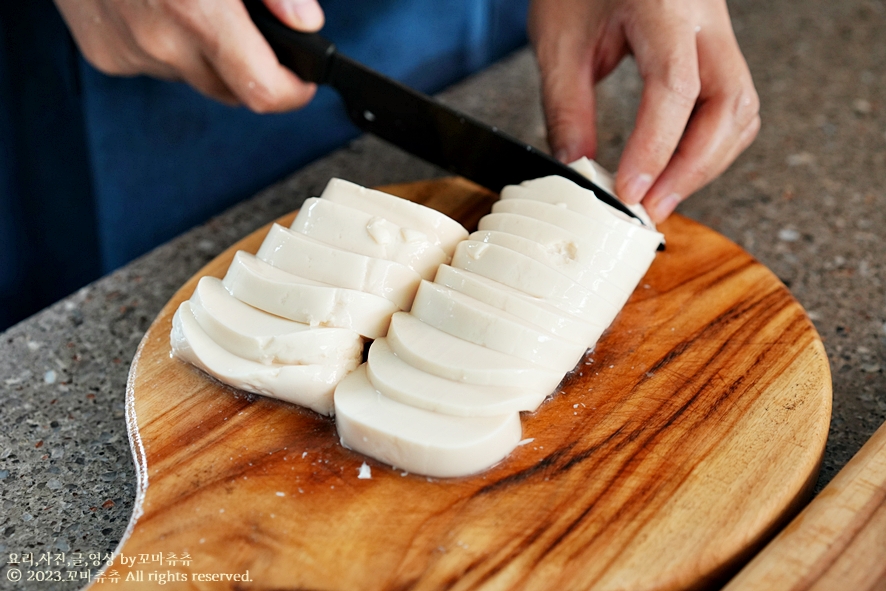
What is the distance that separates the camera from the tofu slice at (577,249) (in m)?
1.88

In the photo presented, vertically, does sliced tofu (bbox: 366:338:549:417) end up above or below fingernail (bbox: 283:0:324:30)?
below

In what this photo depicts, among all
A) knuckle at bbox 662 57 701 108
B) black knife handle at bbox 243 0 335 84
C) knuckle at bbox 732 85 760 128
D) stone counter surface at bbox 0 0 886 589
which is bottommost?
stone counter surface at bbox 0 0 886 589

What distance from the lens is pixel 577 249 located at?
188cm

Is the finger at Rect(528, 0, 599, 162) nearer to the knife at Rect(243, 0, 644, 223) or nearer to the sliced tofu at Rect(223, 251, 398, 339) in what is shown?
the knife at Rect(243, 0, 644, 223)

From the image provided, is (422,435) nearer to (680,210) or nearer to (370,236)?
(370,236)

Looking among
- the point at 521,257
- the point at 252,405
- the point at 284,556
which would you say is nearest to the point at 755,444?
the point at 521,257

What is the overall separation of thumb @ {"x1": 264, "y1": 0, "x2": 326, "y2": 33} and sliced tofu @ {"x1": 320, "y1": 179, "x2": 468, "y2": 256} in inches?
24.0

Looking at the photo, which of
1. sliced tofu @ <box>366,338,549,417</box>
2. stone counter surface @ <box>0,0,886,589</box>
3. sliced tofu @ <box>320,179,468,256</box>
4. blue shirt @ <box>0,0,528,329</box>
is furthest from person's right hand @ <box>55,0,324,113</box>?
sliced tofu @ <box>366,338,549,417</box>

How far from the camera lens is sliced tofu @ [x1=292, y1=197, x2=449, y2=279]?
1868 mm

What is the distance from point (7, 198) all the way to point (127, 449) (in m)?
1.70

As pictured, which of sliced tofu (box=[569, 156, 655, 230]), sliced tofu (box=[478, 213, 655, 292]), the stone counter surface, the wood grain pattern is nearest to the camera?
the wood grain pattern

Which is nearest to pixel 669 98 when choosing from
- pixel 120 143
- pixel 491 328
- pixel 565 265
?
pixel 565 265

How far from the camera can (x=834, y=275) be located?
2428 millimetres

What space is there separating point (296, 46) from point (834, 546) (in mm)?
1888
